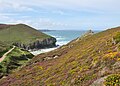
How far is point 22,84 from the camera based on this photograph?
120ft

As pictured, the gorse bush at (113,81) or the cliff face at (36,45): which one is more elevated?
the gorse bush at (113,81)

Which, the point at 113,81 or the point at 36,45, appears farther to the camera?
the point at 36,45

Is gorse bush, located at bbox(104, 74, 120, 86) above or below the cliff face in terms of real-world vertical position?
above

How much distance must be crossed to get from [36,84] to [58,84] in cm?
578

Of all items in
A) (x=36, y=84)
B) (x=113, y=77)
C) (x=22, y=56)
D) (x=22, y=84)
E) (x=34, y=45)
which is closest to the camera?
(x=113, y=77)

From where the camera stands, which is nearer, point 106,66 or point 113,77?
point 113,77

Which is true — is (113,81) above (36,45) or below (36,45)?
above

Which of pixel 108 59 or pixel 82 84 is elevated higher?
pixel 108 59

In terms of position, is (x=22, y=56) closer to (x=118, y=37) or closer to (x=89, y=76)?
(x=118, y=37)

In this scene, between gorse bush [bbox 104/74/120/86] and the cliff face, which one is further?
the cliff face

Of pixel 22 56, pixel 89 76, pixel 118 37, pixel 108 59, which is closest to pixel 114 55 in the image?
pixel 108 59

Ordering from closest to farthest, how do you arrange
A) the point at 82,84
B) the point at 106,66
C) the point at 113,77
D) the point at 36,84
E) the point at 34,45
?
the point at 113,77 < the point at 82,84 < the point at 106,66 < the point at 36,84 < the point at 34,45

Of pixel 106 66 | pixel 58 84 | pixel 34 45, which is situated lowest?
pixel 34 45

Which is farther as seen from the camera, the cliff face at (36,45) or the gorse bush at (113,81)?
the cliff face at (36,45)
